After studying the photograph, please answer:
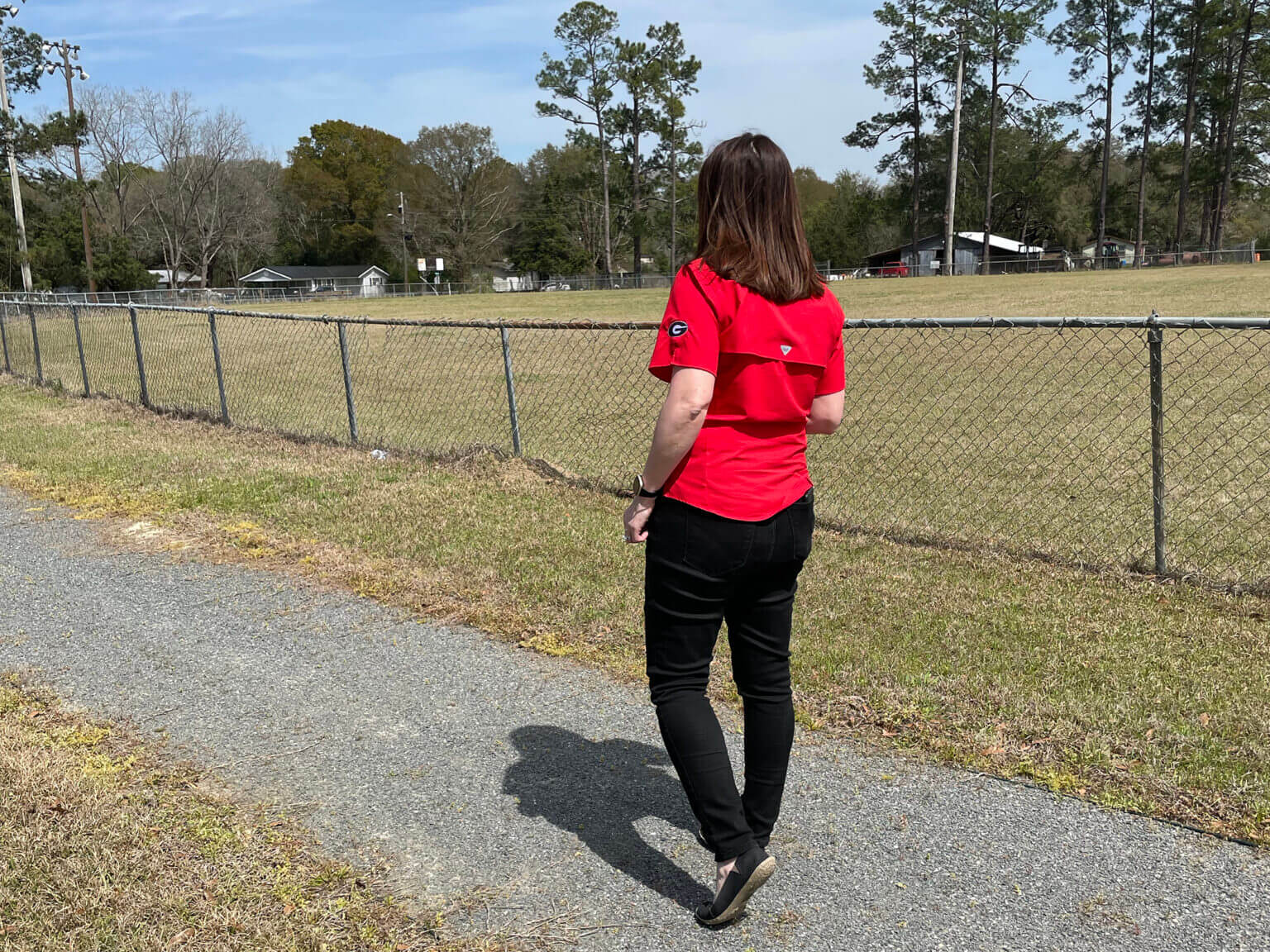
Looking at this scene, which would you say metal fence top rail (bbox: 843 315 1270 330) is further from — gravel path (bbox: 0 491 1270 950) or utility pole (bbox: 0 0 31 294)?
utility pole (bbox: 0 0 31 294)

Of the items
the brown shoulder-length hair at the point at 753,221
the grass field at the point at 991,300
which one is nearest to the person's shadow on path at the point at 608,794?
the brown shoulder-length hair at the point at 753,221

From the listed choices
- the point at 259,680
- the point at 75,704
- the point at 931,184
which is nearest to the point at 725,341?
the point at 259,680

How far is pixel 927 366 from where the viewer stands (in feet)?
42.5

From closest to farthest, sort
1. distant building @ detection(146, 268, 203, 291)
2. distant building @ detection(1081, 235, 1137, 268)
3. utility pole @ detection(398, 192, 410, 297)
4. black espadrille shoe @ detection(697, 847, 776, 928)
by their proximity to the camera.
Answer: black espadrille shoe @ detection(697, 847, 776, 928)
distant building @ detection(1081, 235, 1137, 268)
distant building @ detection(146, 268, 203, 291)
utility pole @ detection(398, 192, 410, 297)

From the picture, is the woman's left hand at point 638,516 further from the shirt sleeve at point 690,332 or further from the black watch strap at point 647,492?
the shirt sleeve at point 690,332

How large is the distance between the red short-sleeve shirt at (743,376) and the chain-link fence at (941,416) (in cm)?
275

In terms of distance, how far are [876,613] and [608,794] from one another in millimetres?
1839

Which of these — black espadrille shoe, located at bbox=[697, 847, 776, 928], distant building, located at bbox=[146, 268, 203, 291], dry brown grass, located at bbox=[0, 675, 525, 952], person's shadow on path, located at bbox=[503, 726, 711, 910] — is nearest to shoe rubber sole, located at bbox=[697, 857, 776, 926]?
black espadrille shoe, located at bbox=[697, 847, 776, 928]

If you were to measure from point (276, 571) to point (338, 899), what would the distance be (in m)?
3.12

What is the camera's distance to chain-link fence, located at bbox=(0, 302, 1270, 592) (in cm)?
564

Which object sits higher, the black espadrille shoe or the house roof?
the house roof

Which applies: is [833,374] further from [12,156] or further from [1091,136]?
[1091,136]

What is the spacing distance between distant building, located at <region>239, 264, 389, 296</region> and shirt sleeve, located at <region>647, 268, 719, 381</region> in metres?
72.2

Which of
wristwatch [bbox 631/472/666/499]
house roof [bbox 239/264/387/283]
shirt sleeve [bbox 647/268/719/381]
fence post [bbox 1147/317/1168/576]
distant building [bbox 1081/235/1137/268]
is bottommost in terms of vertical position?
fence post [bbox 1147/317/1168/576]
